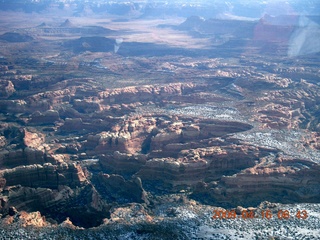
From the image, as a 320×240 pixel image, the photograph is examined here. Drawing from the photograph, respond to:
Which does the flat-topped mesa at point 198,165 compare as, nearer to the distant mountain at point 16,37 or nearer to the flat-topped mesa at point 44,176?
the flat-topped mesa at point 44,176

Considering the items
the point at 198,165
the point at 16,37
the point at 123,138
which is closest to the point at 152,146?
the point at 123,138

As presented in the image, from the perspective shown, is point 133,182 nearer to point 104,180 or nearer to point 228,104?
point 104,180

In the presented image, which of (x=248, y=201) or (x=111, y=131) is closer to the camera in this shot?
(x=248, y=201)

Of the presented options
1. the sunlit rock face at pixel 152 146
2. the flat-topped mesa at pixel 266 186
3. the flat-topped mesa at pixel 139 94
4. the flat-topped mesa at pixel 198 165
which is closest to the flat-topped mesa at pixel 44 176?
the sunlit rock face at pixel 152 146

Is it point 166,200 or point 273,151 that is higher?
point 273,151

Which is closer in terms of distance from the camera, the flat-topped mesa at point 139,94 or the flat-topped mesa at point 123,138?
the flat-topped mesa at point 123,138

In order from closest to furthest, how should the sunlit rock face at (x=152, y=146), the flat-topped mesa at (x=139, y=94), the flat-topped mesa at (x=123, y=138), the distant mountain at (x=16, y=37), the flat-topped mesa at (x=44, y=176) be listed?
the sunlit rock face at (x=152, y=146), the flat-topped mesa at (x=44, y=176), the flat-topped mesa at (x=123, y=138), the flat-topped mesa at (x=139, y=94), the distant mountain at (x=16, y=37)

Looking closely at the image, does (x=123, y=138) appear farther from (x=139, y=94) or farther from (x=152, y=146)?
(x=139, y=94)

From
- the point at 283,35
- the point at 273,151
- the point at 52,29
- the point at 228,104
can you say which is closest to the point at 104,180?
the point at 273,151

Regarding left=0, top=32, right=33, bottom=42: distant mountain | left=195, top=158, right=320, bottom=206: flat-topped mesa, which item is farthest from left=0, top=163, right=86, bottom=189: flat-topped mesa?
left=0, top=32, right=33, bottom=42: distant mountain
